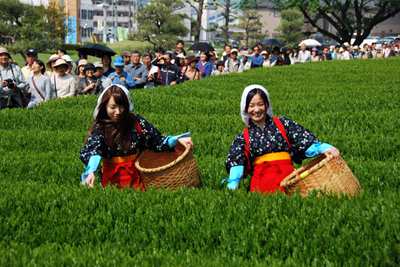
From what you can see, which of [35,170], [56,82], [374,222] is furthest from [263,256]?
[56,82]

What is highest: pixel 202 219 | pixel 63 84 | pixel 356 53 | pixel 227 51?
pixel 356 53

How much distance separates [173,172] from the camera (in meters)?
4.50

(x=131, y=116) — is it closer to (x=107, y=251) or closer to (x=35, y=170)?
(x=107, y=251)

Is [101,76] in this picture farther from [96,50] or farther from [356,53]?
[356,53]

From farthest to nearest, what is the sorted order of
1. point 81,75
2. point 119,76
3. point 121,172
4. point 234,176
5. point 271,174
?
point 81,75, point 119,76, point 121,172, point 271,174, point 234,176

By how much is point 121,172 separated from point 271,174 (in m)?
1.78

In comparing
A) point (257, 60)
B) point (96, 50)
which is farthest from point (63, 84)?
point (257, 60)

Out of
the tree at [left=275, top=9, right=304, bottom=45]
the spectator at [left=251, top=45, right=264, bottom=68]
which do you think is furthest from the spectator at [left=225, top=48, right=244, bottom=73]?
the tree at [left=275, top=9, right=304, bottom=45]

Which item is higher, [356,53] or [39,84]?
[356,53]

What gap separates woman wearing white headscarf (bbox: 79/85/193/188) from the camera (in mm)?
4457

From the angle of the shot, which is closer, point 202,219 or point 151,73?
point 202,219

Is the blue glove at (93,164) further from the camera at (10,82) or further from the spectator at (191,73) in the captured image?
the spectator at (191,73)

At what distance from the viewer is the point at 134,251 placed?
3582 mm

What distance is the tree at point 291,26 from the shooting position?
60250mm
